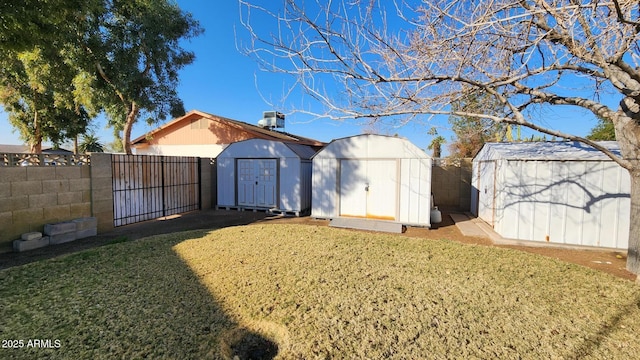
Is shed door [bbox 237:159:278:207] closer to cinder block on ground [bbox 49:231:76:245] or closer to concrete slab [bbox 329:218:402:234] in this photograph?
concrete slab [bbox 329:218:402:234]

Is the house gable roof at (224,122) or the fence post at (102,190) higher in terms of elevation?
the house gable roof at (224,122)

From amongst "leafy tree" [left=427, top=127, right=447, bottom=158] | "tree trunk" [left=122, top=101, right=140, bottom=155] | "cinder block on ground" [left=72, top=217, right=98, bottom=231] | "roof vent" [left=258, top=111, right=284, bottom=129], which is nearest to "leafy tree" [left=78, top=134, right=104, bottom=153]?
"tree trunk" [left=122, top=101, right=140, bottom=155]

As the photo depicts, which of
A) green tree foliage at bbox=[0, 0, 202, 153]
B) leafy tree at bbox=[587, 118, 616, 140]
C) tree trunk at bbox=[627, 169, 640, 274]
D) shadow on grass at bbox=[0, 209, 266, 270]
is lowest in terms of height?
shadow on grass at bbox=[0, 209, 266, 270]

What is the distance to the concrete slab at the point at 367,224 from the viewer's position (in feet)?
24.7

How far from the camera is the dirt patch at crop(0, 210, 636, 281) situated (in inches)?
194

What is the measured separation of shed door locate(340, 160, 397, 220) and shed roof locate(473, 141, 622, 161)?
2.65 meters

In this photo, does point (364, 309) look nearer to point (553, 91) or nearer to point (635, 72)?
point (635, 72)

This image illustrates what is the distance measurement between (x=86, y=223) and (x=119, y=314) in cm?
456

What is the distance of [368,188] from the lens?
820 cm

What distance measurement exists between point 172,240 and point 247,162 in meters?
4.51

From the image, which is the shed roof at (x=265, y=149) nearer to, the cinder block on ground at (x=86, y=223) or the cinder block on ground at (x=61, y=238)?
the cinder block on ground at (x=86, y=223)

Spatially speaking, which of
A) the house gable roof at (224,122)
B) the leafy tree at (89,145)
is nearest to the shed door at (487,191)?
the house gable roof at (224,122)

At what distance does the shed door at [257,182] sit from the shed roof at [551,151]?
6.65 meters

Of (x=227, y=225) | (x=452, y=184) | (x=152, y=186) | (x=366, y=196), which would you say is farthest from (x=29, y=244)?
(x=452, y=184)
